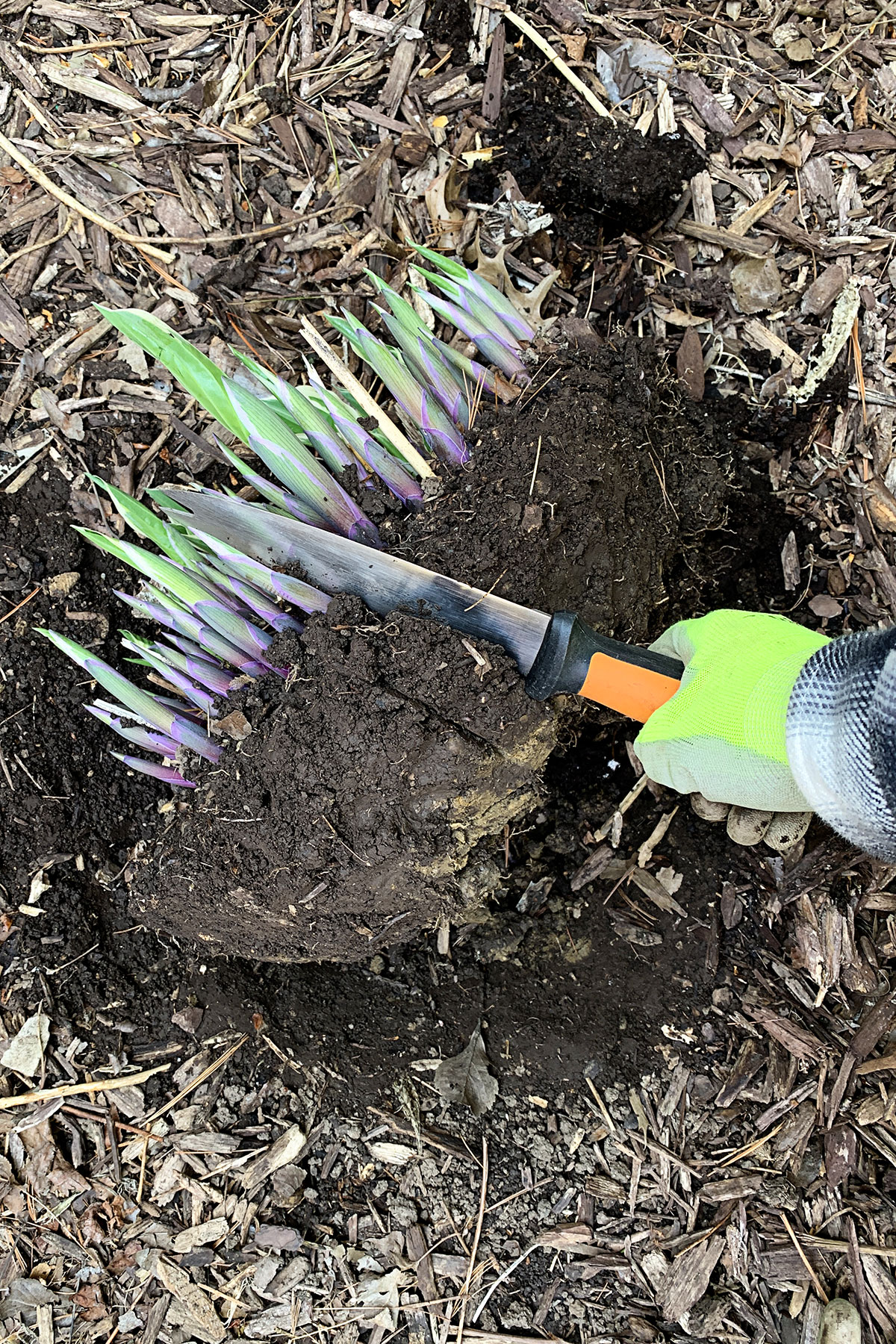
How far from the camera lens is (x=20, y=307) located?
2.44 metres

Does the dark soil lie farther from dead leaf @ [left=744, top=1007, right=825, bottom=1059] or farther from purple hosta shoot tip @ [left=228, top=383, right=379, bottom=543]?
dead leaf @ [left=744, top=1007, right=825, bottom=1059]

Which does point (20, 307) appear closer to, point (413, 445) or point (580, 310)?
point (413, 445)

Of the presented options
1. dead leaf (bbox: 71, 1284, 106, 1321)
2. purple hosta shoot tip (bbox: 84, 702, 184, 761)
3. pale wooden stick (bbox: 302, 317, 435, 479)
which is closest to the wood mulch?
pale wooden stick (bbox: 302, 317, 435, 479)

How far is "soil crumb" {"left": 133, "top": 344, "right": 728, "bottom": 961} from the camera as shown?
1.74 meters

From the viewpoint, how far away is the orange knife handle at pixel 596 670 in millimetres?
1754

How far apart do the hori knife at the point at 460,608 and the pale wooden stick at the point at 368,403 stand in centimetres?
31

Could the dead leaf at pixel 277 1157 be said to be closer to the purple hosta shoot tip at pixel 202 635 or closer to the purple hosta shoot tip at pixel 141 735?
the purple hosta shoot tip at pixel 141 735

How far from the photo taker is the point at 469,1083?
215 cm

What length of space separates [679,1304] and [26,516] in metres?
2.58

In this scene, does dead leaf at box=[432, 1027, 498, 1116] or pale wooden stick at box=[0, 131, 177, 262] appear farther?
pale wooden stick at box=[0, 131, 177, 262]

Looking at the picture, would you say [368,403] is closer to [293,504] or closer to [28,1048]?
[293,504]

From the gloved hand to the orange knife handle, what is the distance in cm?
5

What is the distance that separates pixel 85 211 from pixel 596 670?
6.47ft

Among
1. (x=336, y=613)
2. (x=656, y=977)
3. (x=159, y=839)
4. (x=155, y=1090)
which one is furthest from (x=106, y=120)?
(x=656, y=977)
